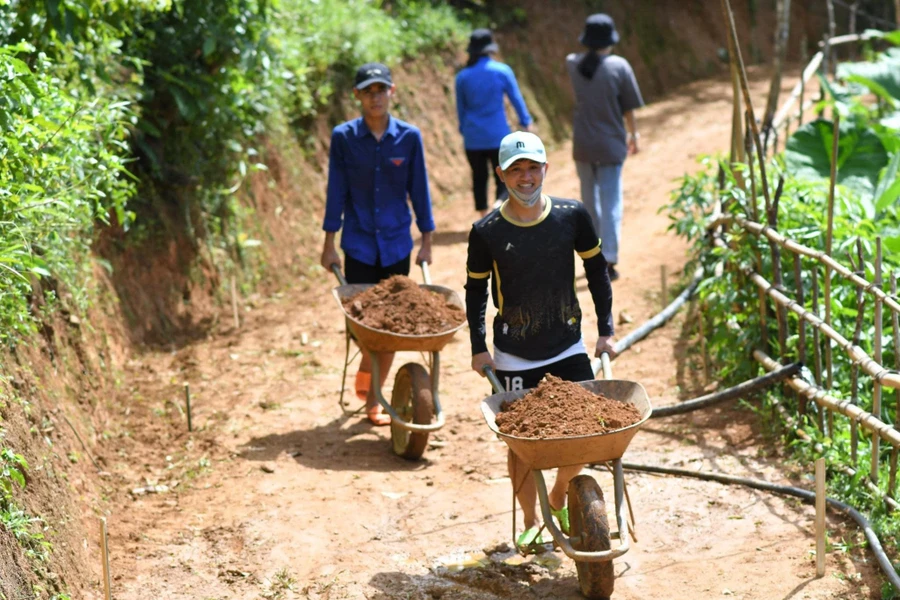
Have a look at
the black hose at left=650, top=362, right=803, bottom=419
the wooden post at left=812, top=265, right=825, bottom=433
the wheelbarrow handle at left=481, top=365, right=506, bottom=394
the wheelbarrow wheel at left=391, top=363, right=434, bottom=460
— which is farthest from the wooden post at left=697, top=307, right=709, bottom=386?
the wheelbarrow handle at left=481, top=365, right=506, bottom=394

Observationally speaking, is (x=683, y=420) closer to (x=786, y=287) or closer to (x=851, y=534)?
(x=786, y=287)

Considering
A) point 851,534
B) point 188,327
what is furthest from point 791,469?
point 188,327

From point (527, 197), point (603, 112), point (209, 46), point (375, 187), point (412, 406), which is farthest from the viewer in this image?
point (603, 112)

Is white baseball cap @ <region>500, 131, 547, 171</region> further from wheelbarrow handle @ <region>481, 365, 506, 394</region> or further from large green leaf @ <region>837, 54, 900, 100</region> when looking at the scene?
large green leaf @ <region>837, 54, 900, 100</region>

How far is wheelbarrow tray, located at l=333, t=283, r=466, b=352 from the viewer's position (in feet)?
18.9

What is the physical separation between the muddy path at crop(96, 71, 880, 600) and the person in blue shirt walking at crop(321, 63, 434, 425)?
831 millimetres

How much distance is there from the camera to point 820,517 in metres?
4.46

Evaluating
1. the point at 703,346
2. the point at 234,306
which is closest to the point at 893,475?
the point at 703,346

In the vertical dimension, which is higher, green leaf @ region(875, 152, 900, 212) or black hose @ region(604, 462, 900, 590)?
green leaf @ region(875, 152, 900, 212)

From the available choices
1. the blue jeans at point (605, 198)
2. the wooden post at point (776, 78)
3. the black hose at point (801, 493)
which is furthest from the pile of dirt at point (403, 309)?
the wooden post at point (776, 78)

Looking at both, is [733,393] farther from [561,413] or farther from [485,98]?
[485,98]

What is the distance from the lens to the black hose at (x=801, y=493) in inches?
175

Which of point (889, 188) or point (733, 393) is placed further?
point (889, 188)

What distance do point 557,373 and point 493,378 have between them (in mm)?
319
